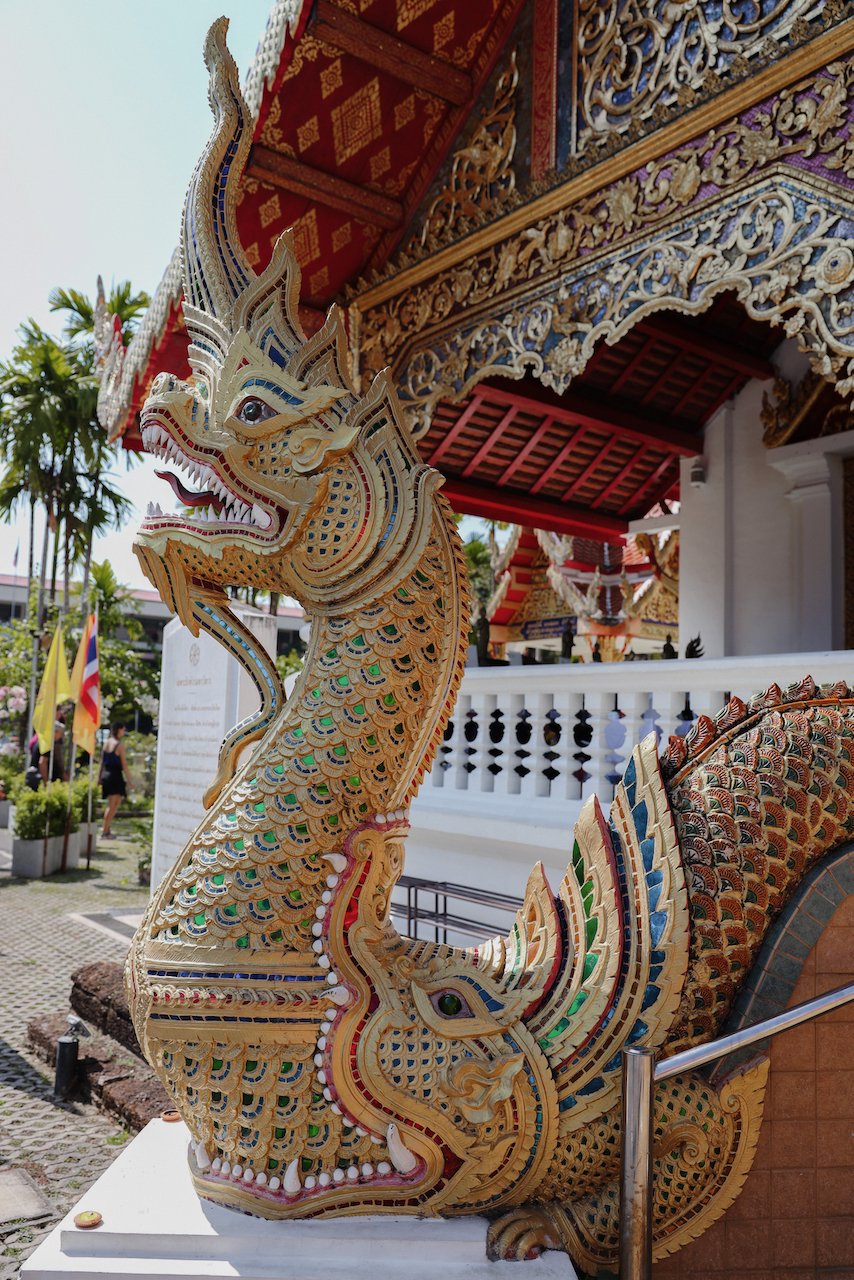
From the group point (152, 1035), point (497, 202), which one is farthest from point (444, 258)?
point (152, 1035)

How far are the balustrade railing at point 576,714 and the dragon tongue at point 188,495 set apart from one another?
2303mm

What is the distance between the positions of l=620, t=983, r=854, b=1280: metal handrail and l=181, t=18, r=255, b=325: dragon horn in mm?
1531

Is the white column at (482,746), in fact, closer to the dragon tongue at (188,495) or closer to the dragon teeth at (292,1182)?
the dragon tongue at (188,495)

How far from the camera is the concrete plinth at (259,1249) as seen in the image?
1.50 meters

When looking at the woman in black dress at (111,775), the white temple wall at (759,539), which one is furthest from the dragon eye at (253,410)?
the woman in black dress at (111,775)

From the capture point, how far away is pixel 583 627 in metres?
12.3

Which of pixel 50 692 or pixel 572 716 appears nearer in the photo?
pixel 572 716

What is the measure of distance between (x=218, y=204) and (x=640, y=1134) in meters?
1.89

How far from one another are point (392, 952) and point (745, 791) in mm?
747

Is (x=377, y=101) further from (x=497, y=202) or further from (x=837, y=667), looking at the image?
(x=837, y=667)

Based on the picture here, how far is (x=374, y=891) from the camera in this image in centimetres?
175

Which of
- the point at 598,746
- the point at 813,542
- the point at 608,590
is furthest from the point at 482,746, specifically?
the point at 608,590

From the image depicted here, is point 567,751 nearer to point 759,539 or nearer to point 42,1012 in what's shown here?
point 42,1012

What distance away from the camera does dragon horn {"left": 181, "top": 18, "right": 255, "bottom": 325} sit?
1903 mm
